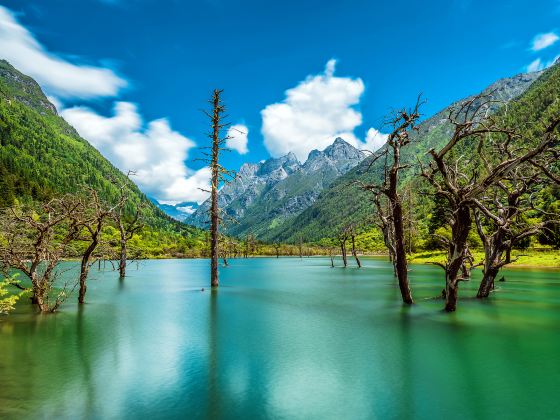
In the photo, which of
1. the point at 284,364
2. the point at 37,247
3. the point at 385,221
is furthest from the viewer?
the point at 385,221

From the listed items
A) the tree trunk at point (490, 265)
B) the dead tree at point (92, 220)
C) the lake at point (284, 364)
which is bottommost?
the lake at point (284, 364)

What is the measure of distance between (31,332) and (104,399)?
10.6 metres

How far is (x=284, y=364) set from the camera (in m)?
12.6

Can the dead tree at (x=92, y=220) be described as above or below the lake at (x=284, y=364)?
above

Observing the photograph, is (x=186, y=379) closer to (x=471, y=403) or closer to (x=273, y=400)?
(x=273, y=400)

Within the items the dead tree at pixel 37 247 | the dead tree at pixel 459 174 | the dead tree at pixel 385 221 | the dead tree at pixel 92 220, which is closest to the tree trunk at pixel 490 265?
the dead tree at pixel 459 174

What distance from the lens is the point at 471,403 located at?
9.08 metres

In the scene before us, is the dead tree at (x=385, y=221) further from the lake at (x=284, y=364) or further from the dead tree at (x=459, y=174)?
the lake at (x=284, y=364)

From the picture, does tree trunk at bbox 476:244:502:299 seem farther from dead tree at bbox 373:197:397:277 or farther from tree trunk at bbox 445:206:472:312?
dead tree at bbox 373:197:397:277

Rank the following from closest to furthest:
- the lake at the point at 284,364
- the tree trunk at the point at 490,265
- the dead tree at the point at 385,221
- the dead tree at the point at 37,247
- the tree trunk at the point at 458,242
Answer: the lake at the point at 284,364
the tree trunk at the point at 458,242
the dead tree at the point at 37,247
the tree trunk at the point at 490,265
the dead tree at the point at 385,221

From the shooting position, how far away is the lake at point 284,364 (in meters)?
9.01

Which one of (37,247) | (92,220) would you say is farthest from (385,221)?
(37,247)

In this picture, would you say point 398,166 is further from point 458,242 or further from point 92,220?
point 92,220

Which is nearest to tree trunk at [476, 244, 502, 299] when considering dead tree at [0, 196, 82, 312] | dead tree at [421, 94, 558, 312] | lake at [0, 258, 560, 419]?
lake at [0, 258, 560, 419]
